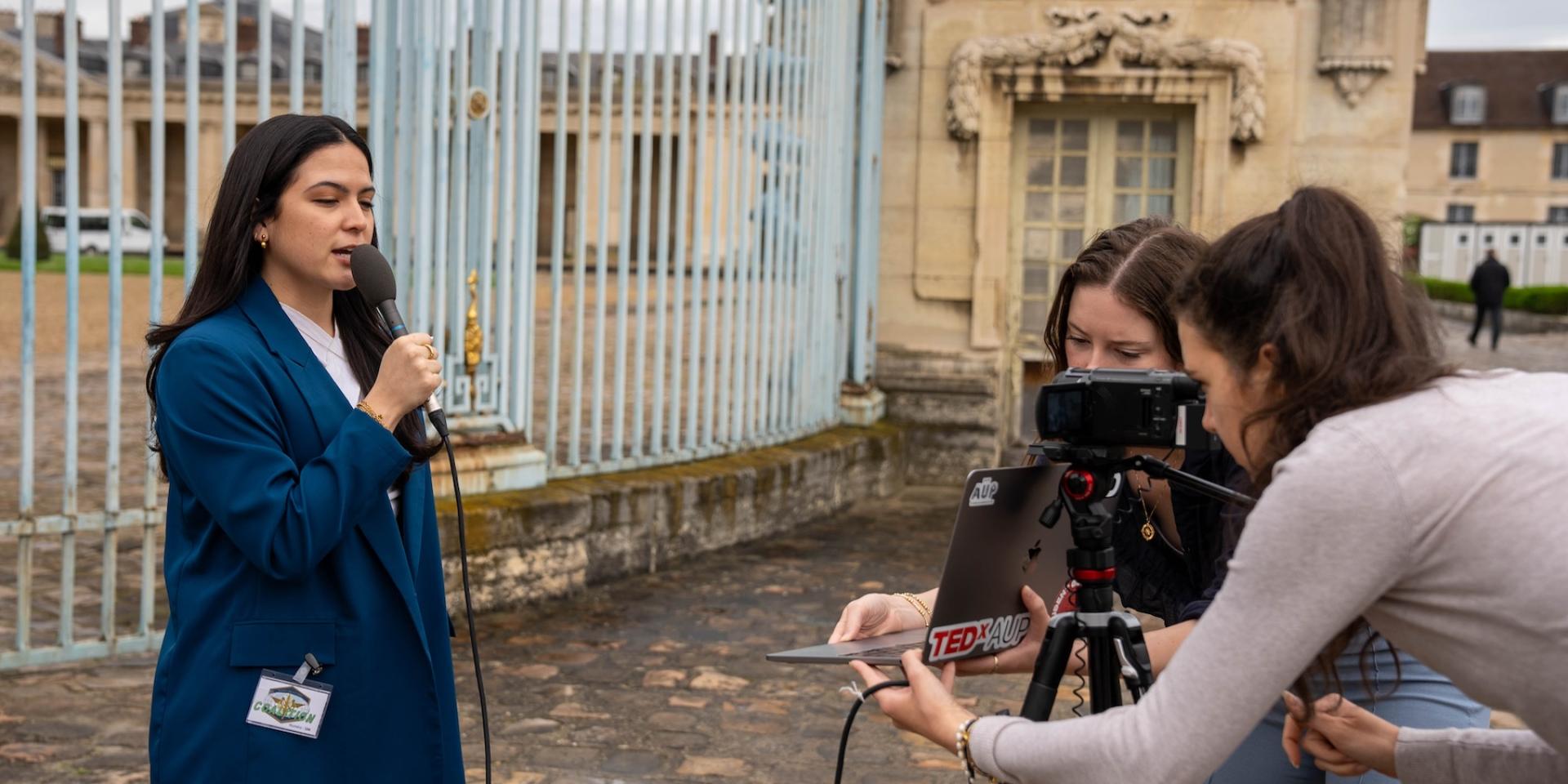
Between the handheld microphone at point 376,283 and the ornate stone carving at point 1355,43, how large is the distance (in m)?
8.87

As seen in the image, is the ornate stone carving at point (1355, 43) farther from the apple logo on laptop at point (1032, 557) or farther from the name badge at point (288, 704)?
the name badge at point (288, 704)

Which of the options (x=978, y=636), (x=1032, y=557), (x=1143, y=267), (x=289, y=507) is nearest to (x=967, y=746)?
(x=978, y=636)

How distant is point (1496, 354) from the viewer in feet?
78.4

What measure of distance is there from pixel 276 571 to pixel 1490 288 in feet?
83.5

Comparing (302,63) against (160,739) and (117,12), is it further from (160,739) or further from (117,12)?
(160,739)

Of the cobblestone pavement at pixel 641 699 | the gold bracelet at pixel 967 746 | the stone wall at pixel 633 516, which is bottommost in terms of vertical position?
the cobblestone pavement at pixel 641 699

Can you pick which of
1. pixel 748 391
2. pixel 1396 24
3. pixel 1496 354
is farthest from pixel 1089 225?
pixel 1496 354

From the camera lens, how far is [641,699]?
5430 millimetres

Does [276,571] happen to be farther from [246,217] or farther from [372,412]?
[246,217]

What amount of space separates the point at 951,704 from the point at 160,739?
138 cm

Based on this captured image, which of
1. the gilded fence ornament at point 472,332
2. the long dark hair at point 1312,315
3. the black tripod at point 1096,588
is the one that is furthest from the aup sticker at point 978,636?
the gilded fence ornament at point 472,332

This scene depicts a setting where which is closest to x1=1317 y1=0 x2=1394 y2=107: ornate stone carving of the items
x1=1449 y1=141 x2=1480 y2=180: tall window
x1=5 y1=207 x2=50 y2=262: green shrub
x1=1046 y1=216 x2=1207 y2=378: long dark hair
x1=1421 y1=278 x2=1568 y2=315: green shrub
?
x1=1046 y1=216 x2=1207 y2=378: long dark hair

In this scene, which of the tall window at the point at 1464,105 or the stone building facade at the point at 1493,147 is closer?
the stone building facade at the point at 1493,147

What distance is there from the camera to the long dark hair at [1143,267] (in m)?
2.67
